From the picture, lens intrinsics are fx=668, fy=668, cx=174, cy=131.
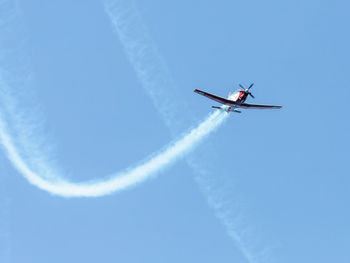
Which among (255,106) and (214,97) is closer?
(214,97)

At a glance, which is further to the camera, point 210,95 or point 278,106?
point 278,106

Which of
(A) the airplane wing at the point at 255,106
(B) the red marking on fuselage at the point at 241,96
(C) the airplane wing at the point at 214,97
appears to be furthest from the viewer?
(A) the airplane wing at the point at 255,106

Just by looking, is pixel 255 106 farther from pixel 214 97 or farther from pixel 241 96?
pixel 214 97

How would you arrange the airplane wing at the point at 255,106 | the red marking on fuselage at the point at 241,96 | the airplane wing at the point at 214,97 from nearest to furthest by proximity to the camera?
the airplane wing at the point at 214,97 < the red marking on fuselage at the point at 241,96 < the airplane wing at the point at 255,106

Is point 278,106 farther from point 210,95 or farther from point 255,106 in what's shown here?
point 210,95

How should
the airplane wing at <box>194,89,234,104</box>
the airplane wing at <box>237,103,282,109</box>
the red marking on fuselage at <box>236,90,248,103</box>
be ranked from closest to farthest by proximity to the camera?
the airplane wing at <box>194,89,234,104</box>, the red marking on fuselage at <box>236,90,248,103</box>, the airplane wing at <box>237,103,282,109</box>

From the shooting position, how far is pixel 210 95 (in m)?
122

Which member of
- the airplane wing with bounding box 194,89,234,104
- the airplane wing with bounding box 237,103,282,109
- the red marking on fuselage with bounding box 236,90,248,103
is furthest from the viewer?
the airplane wing with bounding box 237,103,282,109

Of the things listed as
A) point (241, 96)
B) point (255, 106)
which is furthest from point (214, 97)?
point (255, 106)

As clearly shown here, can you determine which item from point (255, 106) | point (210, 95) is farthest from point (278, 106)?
point (210, 95)

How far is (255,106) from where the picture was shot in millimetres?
128750

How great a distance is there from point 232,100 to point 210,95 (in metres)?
5.11

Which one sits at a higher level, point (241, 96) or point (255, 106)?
point (255, 106)

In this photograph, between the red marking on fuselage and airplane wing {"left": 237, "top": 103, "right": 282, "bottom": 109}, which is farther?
airplane wing {"left": 237, "top": 103, "right": 282, "bottom": 109}
